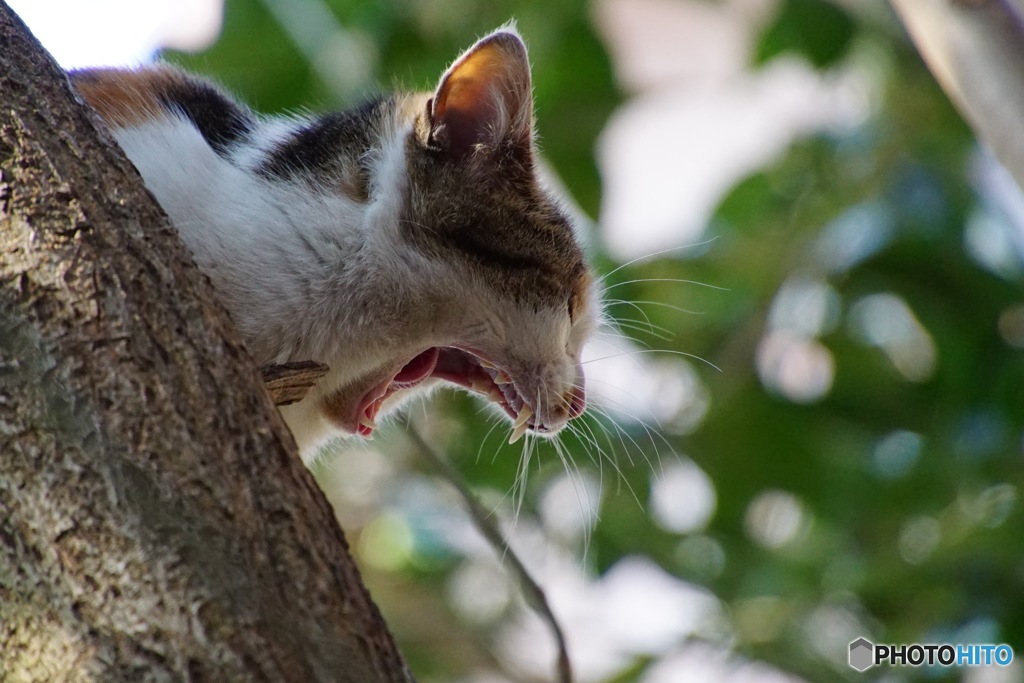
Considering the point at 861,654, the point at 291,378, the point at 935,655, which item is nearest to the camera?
the point at 291,378

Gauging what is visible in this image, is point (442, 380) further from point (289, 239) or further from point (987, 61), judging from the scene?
point (987, 61)

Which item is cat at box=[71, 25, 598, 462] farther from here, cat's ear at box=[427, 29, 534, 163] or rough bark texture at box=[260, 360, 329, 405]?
rough bark texture at box=[260, 360, 329, 405]

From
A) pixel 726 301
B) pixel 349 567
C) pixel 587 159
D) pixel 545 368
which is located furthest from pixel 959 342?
Result: pixel 349 567

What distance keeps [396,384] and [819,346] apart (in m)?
1.90

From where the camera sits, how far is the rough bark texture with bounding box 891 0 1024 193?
1646 mm

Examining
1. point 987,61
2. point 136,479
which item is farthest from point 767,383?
point 136,479

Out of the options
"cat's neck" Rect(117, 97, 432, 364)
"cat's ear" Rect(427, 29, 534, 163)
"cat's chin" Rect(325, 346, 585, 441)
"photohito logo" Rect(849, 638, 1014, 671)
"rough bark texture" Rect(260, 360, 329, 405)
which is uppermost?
"cat's ear" Rect(427, 29, 534, 163)

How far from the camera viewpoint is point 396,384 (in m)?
1.66

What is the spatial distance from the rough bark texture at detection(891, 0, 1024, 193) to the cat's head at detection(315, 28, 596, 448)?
2.17 feet

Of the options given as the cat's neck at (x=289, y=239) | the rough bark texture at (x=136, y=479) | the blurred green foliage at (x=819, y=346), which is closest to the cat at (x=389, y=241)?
the cat's neck at (x=289, y=239)

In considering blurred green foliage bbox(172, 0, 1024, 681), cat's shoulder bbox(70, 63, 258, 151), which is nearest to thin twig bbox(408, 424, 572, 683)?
cat's shoulder bbox(70, 63, 258, 151)

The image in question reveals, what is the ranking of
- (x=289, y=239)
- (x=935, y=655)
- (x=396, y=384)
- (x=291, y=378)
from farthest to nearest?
1. (x=935, y=655)
2. (x=396, y=384)
3. (x=289, y=239)
4. (x=291, y=378)

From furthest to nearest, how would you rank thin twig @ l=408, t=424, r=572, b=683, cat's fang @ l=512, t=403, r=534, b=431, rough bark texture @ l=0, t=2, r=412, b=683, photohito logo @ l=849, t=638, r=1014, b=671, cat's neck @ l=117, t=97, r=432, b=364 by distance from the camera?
photohito logo @ l=849, t=638, r=1014, b=671
cat's fang @ l=512, t=403, r=534, b=431
cat's neck @ l=117, t=97, r=432, b=364
thin twig @ l=408, t=424, r=572, b=683
rough bark texture @ l=0, t=2, r=412, b=683

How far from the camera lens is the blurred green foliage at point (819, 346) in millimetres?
2902
